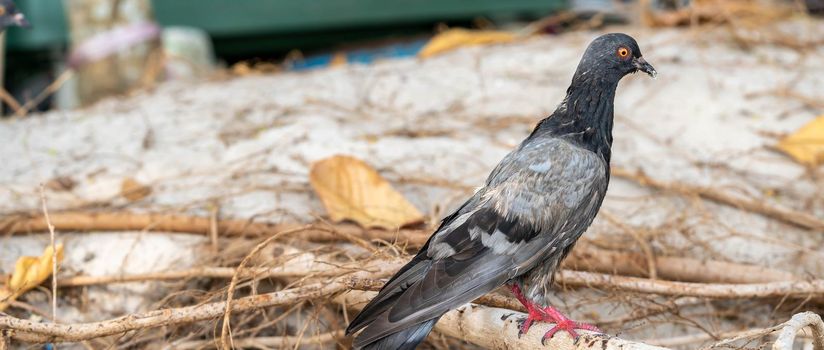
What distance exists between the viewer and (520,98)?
4.74 metres

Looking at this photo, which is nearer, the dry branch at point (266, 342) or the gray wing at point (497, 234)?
the gray wing at point (497, 234)

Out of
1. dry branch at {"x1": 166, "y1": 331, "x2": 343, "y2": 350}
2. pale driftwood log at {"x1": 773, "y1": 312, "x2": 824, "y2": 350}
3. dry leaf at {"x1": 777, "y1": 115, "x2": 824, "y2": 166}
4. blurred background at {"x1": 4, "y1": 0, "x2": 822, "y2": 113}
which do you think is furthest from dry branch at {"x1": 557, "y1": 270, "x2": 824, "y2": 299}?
blurred background at {"x1": 4, "y1": 0, "x2": 822, "y2": 113}

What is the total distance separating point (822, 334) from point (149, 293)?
2.25 metres

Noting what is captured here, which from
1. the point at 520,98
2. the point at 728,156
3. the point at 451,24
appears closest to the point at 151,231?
the point at 520,98

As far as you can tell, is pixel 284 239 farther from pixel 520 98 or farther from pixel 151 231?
pixel 520 98

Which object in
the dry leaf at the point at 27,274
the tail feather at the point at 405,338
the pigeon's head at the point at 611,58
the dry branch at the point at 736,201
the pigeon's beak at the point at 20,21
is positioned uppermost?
the pigeon's head at the point at 611,58

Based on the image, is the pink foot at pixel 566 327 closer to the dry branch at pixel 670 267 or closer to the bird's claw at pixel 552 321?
the bird's claw at pixel 552 321

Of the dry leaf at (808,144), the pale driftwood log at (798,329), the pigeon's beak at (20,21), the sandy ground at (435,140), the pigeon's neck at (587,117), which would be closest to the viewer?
the pale driftwood log at (798,329)

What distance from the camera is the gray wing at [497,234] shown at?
7.86 ft

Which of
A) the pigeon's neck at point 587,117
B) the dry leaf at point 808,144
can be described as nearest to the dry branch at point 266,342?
the pigeon's neck at point 587,117

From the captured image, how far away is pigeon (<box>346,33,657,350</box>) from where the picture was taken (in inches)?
95.0

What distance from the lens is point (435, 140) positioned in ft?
13.9

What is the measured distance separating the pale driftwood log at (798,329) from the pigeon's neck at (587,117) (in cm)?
77

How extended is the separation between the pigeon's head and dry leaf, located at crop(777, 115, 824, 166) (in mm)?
1604
